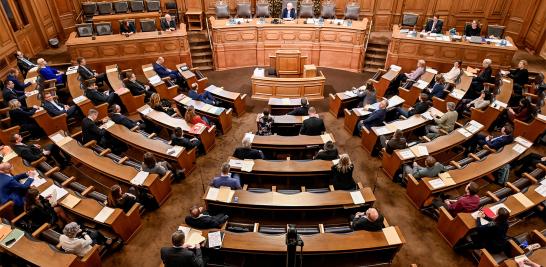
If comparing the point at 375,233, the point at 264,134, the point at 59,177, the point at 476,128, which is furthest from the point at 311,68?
the point at 59,177

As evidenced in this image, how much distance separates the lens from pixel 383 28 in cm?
1325

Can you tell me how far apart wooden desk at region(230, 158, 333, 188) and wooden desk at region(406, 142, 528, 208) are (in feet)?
5.11

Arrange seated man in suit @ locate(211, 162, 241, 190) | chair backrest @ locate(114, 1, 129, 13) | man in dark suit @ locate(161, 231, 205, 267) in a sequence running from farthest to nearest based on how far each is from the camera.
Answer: chair backrest @ locate(114, 1, 129, 13) → seated man in suit @ locate(211, 162, 241, 190) → man in dark suit @ locate(161, 231, 205, 267)

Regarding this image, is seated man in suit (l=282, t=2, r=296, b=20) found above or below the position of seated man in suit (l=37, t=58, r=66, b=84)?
above

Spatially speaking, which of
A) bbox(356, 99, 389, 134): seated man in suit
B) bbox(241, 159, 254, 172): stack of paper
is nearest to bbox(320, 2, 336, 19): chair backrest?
bbox(356, 99, 389, 134): seated man in suit

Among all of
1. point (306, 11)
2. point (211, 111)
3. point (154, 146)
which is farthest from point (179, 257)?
point (306, 11)

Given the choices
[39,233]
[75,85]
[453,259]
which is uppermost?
[75,85]

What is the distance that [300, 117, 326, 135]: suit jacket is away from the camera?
286 inches

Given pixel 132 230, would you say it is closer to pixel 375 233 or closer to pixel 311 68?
pixel 375 233

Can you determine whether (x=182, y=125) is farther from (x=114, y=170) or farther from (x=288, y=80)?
(x=288, y=80)

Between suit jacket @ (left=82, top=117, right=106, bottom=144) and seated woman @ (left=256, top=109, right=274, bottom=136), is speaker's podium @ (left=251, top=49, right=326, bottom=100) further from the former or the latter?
suit jacket @ (left=82, top=117, right=106, bottom=144)

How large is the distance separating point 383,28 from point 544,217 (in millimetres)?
9078

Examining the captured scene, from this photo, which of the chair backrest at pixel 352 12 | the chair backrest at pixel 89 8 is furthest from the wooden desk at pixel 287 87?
the chair backrest at pixel 89 8

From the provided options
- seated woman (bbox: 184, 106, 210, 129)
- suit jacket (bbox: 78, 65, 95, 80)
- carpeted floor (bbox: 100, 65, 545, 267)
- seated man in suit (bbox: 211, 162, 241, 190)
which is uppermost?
suit jacket (bbox: 78, 65, 95, 80)
